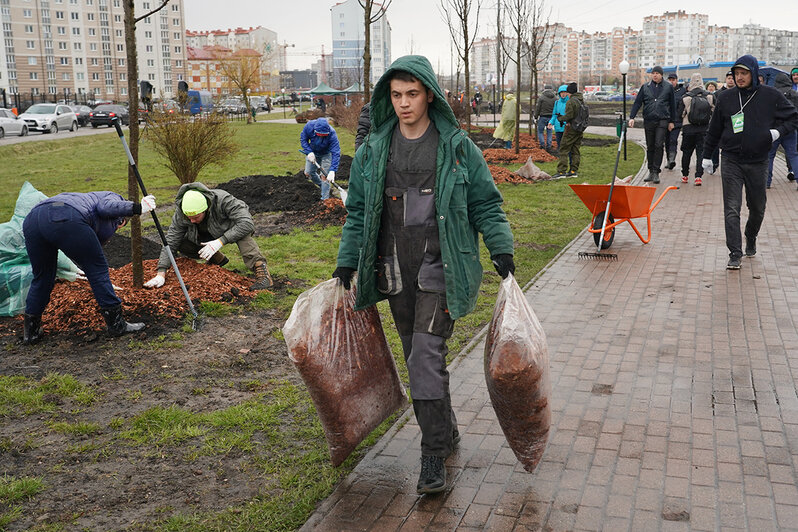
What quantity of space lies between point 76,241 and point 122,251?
362 cm

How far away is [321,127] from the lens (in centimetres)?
1155

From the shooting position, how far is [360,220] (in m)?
3.79

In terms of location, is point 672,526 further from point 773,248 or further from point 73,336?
point 773,248

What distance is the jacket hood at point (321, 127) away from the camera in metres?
11.5

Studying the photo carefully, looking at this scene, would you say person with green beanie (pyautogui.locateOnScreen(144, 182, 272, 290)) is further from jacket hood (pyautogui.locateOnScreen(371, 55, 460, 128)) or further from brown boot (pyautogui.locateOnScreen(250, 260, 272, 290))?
jacket hood (pyautogui.locateOnScreen(371, 55, 460, 128))

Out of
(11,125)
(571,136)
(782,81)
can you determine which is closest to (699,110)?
(782,81)

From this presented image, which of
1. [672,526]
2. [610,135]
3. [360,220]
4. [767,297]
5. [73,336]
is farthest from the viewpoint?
[610,135]

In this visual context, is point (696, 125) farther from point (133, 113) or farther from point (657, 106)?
point (133, 113)

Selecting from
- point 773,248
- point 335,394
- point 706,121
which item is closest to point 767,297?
point 773,248

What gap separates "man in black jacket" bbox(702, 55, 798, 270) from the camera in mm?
7754

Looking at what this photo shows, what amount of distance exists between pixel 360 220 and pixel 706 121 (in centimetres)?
1300

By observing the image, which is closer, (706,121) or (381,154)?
(381,154)

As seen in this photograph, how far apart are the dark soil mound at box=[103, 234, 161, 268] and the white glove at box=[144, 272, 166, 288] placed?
1696mm

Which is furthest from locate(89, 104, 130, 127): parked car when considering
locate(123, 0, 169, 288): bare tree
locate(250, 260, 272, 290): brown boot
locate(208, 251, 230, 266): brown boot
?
locate(123, 0, 169, 288): bare tree
